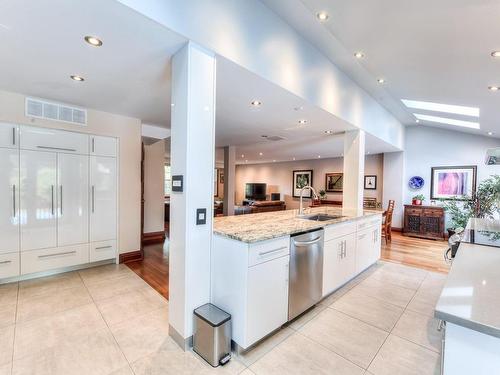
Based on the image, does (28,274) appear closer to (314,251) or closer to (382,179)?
(314,251)

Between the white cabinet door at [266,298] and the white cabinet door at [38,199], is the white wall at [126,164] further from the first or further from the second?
the white cabinet door at [266,298]

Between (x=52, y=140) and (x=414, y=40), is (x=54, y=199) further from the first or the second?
(x=414, y=40)

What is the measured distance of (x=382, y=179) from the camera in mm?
7859

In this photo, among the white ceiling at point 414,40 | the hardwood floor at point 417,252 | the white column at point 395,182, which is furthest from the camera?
the white column at point 395,182

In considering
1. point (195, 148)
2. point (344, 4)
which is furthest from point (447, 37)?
point (195, 148)

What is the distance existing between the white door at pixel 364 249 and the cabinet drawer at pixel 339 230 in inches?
11.5

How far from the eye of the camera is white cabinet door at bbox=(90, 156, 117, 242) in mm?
3701

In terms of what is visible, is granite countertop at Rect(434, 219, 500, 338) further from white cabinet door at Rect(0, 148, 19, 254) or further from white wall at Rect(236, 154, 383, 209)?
white wall at Rect(236, 154, 383, 209)

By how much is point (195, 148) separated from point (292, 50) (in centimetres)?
168

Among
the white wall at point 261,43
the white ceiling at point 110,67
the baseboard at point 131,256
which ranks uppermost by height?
the white wall at point 261,43

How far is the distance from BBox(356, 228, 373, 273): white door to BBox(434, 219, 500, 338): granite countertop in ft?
6.55

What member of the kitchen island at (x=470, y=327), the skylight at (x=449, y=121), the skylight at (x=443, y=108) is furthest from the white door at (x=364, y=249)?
the skylight at (x=449, y=121)

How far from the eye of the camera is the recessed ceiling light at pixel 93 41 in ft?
5.82

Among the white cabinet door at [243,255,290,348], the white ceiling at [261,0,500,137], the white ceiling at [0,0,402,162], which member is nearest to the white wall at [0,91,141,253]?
the white ceiling at [0,0,402,162]
